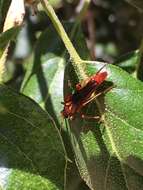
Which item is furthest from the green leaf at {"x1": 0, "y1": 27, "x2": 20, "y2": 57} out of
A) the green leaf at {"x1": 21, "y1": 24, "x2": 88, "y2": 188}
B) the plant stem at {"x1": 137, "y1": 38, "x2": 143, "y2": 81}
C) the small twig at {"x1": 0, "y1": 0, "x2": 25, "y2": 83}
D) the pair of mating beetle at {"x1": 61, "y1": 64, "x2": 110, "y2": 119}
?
the plant stem at {"x1": 137, "y1": 38, "x2": 143, "y2": 81}

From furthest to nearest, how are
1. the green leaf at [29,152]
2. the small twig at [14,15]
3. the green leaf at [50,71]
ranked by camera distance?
the green leaf at [50,71] → the small twig at [14,15] → the green leaf at [29,152]

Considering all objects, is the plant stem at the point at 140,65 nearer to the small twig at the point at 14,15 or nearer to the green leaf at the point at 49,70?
the green leaf at the point at 49,70

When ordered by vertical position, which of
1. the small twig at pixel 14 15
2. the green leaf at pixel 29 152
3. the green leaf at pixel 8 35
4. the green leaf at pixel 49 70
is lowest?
the green leaf at pixel 49 70

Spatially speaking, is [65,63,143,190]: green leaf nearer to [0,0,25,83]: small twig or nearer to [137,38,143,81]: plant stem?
[0,0,25,83]: small twig

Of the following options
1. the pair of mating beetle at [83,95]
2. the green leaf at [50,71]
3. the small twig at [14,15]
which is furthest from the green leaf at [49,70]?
the small twig at [14,15]

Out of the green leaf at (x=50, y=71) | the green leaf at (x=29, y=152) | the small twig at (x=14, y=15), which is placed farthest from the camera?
the green leaf at (x=50, y=71)

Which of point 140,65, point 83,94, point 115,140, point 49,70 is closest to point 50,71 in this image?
point 49,70
